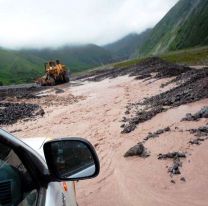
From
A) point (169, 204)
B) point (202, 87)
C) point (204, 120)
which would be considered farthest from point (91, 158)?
point (202, 87)

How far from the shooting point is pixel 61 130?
13.2 m

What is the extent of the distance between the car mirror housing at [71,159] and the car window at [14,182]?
6.0 inches

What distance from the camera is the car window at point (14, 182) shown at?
2273 mm

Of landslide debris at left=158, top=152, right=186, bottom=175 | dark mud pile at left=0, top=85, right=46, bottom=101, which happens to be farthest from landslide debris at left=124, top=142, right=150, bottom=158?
dark mud pile at left=0, top=85, right=46, bottom=101

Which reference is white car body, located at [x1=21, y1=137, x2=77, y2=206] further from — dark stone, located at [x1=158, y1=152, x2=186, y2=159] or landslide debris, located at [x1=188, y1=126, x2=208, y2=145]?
landslide debris, located at [x1=188, y1=126, x2=208, y2=145]

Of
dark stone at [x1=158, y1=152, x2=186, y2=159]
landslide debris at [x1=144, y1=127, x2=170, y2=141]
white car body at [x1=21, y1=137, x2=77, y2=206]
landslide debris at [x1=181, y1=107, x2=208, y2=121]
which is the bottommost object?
landslide debris at [x1=144, y1=127, x2=170, y2=141]

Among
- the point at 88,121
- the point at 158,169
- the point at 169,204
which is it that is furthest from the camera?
the point at 88,121

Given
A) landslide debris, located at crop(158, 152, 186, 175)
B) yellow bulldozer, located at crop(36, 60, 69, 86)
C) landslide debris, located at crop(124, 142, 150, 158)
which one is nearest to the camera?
landslide debris, located at crop(158, 152, 186, 175)

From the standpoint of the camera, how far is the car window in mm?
2273

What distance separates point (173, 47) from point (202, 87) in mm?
145238

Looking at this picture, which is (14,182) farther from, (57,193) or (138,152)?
(138,152)

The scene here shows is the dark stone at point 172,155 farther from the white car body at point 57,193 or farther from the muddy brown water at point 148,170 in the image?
the white car body at point 57,193

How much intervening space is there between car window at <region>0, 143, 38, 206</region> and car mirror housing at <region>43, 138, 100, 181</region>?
15cm

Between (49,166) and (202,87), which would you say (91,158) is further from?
(202,87)
